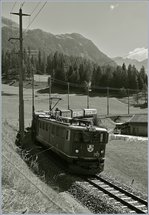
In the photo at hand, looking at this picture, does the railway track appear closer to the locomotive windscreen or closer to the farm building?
the locomotive windscreen

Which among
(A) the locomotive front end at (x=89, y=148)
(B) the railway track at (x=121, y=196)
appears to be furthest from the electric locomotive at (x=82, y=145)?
(B) the railway track at (x=121, y=196)

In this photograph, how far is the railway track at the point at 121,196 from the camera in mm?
13523

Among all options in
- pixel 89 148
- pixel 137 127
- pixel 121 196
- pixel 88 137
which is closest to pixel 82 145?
pixel 89 148

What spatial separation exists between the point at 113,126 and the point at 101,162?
5290 centimetres

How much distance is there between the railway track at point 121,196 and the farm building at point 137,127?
149 feet

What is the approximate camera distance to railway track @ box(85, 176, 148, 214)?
1352 centimetres

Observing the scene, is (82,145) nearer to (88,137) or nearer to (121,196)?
(88,137)

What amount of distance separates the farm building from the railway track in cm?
4538

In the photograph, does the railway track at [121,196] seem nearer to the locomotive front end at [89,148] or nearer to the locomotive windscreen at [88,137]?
the locomotive front end at [89,148]

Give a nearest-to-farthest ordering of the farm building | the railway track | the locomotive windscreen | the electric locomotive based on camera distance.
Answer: the railway track < the electric locomotive < the locomotive windscreen < the farm building

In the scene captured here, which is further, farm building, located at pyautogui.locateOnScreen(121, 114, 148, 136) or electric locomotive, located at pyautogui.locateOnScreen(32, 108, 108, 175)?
farm building, located at pyautogui.locateOnScreen(121, 114, 148, 136)

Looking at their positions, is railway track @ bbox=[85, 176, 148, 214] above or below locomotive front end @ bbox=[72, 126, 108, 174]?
below

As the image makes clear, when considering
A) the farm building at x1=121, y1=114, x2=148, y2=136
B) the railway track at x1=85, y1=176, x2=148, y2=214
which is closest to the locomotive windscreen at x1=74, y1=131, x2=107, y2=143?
the railway track at x1=85, y1=176, x2=148, y2=214

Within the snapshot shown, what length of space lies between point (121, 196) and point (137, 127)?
160 ft
